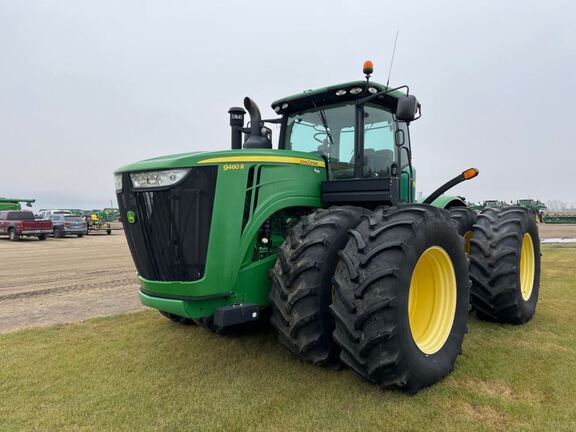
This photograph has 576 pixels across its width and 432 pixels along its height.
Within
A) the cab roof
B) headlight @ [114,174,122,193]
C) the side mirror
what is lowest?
headlight @ [114,174,122,193]

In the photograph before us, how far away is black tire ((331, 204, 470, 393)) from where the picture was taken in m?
2.96

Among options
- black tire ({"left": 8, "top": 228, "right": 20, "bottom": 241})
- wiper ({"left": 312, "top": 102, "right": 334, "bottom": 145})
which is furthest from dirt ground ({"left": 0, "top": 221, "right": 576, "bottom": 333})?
black tire ({"left": 8, "top": 228, "right": 20, "bottom": 241})

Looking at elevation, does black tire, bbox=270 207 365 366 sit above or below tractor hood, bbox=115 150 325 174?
below

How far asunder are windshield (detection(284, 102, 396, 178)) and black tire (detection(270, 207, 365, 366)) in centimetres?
114

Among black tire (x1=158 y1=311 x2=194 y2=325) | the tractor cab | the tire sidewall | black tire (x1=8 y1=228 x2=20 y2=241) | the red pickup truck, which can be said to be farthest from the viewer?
black tire (x1=8 y1=228 x2=20 y2=241)

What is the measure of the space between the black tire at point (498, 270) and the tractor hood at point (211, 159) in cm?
251

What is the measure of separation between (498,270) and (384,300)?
244 centimetres

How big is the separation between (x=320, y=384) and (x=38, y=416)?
201cm

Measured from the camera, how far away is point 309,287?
3.21 meters

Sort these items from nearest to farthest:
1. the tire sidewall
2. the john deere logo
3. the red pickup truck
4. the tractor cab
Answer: the john deere logo
the tractor cab
the tire sidewall
the red pickup truck

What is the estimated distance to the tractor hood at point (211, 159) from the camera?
3.30m

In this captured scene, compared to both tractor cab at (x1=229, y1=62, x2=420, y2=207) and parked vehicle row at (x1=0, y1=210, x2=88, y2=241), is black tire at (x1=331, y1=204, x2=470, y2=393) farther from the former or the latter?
parked vehicle row at (x1=0, y1=210, x2=88, y2=241)

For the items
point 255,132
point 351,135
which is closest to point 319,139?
point 351,135

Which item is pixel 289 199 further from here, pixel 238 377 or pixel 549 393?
pixel 549 393
